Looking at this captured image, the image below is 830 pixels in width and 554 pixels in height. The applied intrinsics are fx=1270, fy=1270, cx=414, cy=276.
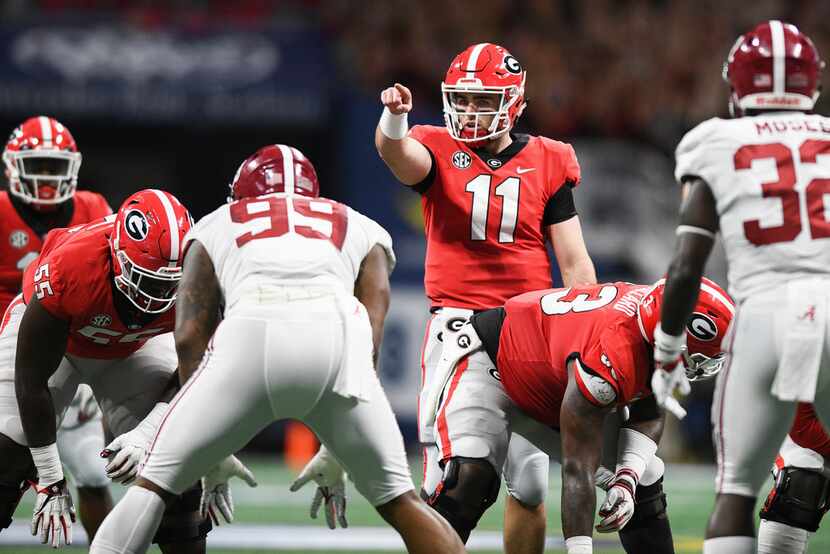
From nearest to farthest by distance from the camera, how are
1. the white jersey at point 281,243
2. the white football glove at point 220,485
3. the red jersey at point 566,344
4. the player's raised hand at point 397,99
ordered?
the white jersey at point 281,243 < the white football glove at point 220,485 < the red jersey at point 566,344 < the player's raised hand at point 397,99

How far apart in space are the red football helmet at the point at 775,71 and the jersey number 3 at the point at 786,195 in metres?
0.18

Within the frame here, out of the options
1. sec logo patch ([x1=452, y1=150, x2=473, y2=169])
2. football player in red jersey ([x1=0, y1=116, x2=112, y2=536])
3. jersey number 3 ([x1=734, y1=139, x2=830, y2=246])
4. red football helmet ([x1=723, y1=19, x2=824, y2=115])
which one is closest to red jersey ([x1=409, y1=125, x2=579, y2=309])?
sec logo patch ([x1=452, y1=150, x2=473, y2=169])

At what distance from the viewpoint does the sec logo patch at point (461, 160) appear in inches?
186

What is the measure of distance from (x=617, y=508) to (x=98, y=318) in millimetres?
1833

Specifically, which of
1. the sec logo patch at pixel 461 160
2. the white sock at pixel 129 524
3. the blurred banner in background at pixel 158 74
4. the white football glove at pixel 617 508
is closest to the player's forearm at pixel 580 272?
the sec logo patch at pixel 461 160

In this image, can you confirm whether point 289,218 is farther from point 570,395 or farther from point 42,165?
point 42,165

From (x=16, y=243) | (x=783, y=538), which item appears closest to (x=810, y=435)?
(x=783, y=538)

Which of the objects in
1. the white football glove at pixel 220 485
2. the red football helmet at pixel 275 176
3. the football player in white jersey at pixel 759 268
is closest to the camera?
the football player in white jersey at pixel 759 268

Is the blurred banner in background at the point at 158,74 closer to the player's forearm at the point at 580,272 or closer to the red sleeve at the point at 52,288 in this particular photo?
the player's forearm at the point at 580,272

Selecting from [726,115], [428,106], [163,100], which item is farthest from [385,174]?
[726,115]

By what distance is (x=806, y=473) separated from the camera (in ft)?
14.3

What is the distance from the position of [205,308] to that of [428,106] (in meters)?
6.76

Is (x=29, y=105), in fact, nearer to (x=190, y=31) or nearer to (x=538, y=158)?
(x=190, y=31)

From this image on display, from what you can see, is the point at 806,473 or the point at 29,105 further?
the point at 29,105
